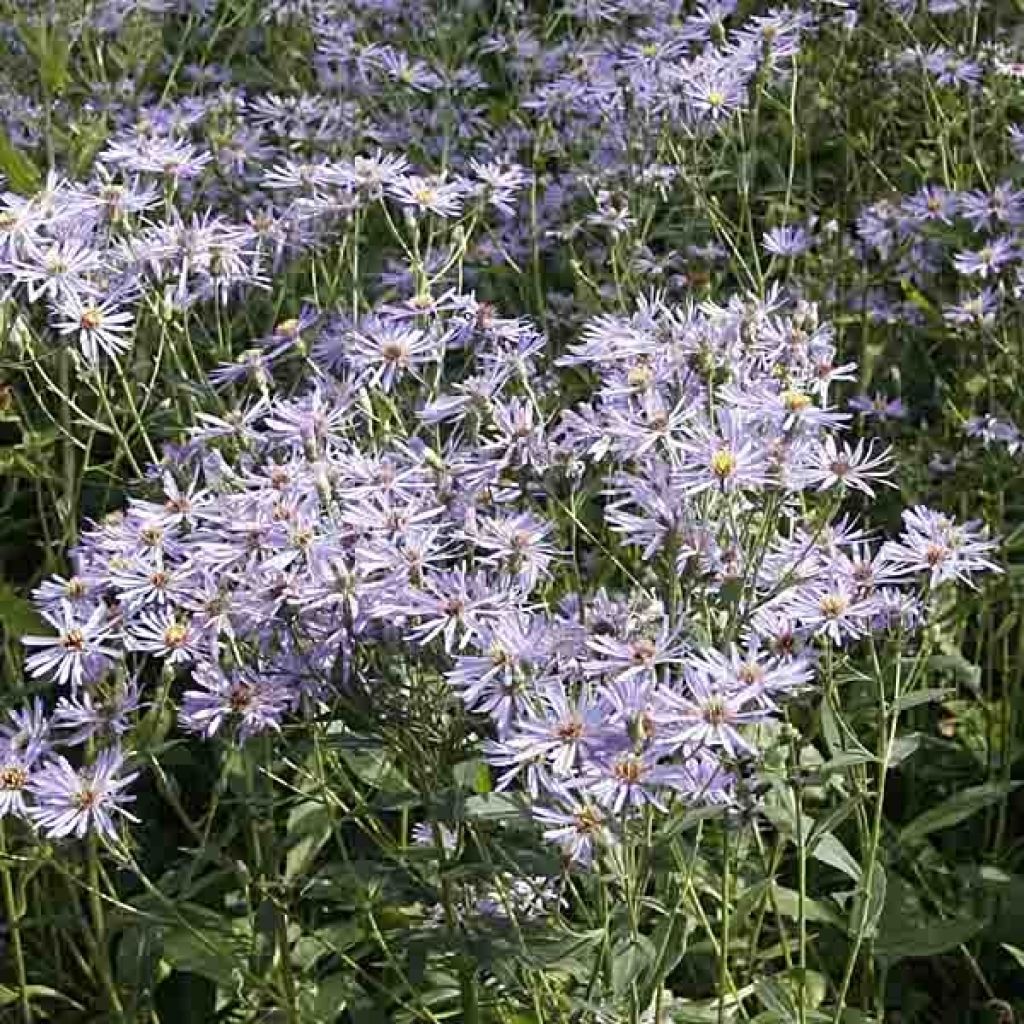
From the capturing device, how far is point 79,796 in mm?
2568

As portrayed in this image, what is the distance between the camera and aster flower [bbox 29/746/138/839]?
254cm

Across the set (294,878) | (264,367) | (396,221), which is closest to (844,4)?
(396,221)

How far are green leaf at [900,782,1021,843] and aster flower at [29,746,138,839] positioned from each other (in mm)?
1297

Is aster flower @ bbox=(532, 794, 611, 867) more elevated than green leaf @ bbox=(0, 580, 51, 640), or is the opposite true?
aster flower @ bbox=(532, 794, 611, 867)

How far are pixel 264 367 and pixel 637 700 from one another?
1.28 metres

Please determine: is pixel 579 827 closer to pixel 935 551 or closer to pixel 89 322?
pixel 935 551

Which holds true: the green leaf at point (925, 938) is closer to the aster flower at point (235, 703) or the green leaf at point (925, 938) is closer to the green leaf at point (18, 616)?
the aster flower at point (235, 703)

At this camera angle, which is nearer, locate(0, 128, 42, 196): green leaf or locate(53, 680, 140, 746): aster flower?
locate(53, 680, 140, 746): aster flower

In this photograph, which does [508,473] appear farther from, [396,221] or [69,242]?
[396,221]

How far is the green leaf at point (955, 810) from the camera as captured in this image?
3086 millimetres

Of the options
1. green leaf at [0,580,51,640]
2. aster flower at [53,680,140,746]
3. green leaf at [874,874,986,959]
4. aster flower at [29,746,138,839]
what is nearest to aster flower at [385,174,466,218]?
green leaf at [0,580,51,640]

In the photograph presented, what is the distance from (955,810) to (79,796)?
144cm

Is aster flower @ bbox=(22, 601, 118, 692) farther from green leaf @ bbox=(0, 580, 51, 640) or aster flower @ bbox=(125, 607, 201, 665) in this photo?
green leaf @ bbox=(0, 580, 51, 640)

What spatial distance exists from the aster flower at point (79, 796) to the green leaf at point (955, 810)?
4.26 feet
